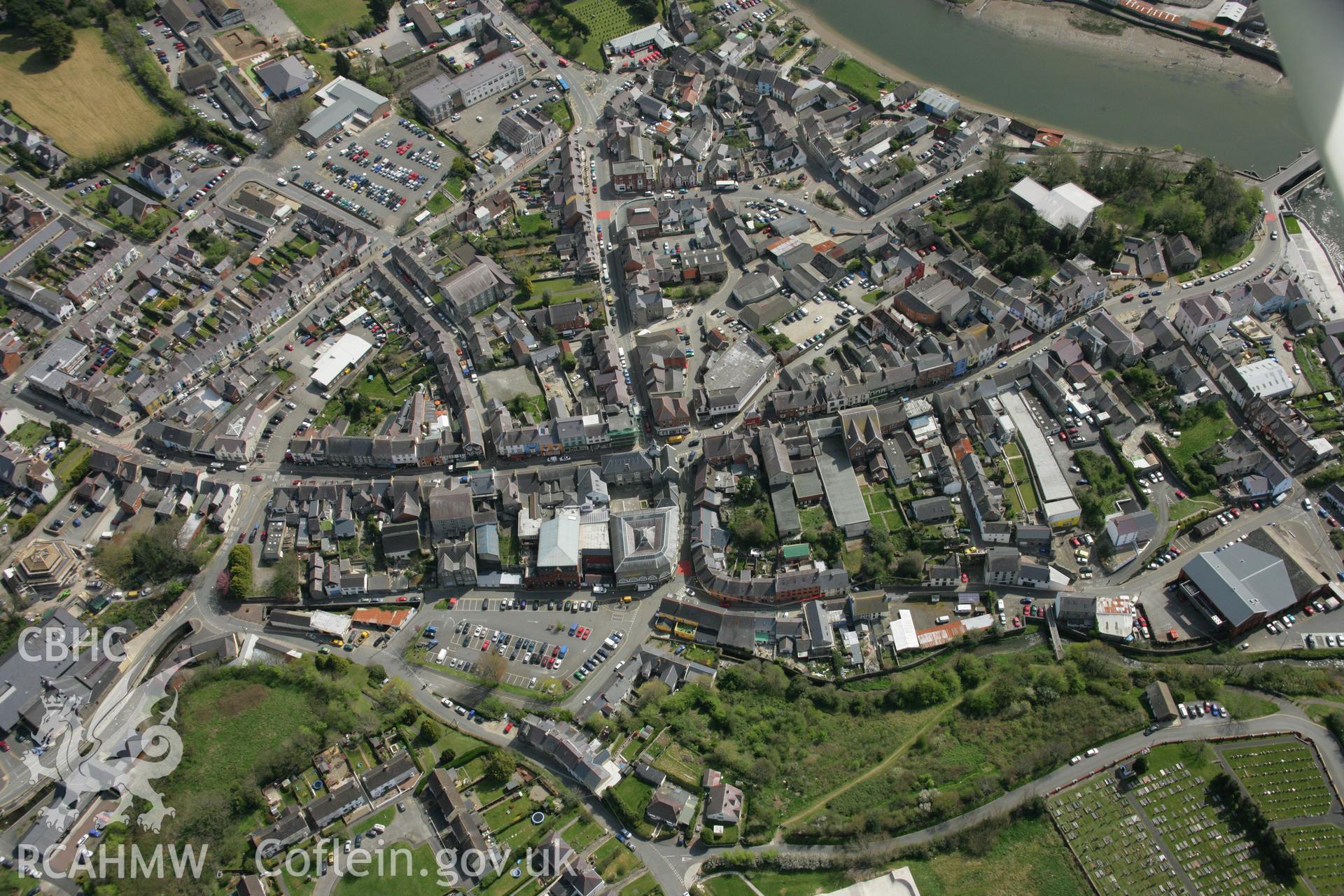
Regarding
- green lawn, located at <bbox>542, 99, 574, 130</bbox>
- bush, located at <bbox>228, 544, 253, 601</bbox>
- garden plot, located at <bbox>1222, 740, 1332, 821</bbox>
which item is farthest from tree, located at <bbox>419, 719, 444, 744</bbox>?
green lawn, located at <bbox>542, 99, 574, 130</bbox>

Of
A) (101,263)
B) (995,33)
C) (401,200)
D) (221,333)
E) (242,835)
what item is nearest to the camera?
(242,835)

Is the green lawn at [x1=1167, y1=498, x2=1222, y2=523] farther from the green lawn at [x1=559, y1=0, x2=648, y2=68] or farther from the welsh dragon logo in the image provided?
the green lawn at [x1=559, y1=0, x2=648, y2=68]

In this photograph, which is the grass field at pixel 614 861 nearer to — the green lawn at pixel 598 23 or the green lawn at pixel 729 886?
the green lawn at pixel 729 886

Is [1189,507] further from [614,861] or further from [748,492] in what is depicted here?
[614,861]

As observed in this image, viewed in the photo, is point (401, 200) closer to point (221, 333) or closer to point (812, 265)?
point (221, 333)

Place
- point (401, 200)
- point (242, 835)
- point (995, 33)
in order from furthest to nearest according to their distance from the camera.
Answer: point (995, 33) < point (401, 200) < point (242, 835)

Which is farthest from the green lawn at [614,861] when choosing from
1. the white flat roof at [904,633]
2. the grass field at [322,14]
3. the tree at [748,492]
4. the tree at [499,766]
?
the grass field at [322,14]

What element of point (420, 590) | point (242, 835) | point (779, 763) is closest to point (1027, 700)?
point (779, 763)
